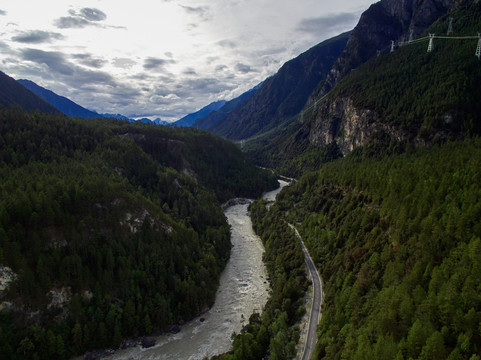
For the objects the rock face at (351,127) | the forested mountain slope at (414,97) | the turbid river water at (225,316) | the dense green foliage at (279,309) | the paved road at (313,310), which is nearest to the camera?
the paved road at (313,310)

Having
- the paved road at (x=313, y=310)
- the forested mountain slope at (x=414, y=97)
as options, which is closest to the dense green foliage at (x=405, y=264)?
the paved road at (x=313, y=310)

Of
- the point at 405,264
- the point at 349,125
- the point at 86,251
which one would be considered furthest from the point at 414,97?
the point at 86,251

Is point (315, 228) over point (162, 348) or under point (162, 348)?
over

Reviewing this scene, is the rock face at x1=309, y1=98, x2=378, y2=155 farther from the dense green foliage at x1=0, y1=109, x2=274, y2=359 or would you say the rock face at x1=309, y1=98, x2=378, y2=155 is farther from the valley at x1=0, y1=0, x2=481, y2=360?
the dense green foliage at x1=0, y1=109, x2=274, y2=359

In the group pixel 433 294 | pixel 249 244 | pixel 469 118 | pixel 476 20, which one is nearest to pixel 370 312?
pixel 433 294

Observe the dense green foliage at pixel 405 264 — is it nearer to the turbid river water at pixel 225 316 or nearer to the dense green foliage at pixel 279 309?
the dense green foliage at pixel 279 309

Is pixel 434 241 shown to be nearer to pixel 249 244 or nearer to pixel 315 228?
pixel 315 228
